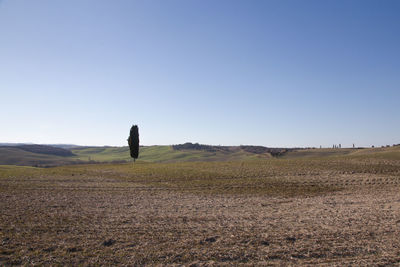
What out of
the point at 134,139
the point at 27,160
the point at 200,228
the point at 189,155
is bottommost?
the point at 27,160

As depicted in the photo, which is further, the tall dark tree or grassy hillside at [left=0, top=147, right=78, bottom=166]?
grassy hillside at [left=0, top=147, right=78, bottom=166]

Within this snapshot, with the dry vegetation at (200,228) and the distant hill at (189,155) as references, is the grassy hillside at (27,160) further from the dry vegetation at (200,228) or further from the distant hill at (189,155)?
the dry vegetation at (200,228)

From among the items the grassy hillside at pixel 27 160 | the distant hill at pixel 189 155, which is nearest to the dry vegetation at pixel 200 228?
the distant hill at pixel 189 155

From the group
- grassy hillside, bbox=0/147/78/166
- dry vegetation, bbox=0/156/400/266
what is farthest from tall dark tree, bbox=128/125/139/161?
grassy hillside, bbox=0/147/78/166

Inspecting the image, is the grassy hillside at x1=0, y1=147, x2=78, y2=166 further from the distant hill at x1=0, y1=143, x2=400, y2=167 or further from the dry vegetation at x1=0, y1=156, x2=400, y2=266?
the dry vegetation at x1=0, y1=156, x2=400, y2=266

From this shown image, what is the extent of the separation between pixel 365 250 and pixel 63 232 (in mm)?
9608

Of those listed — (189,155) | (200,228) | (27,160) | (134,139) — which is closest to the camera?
(200,228)

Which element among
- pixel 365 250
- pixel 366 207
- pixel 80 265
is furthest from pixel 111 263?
pixel 366 207

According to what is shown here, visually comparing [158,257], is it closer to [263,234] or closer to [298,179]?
[263,234]

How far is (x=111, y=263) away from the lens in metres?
7.06

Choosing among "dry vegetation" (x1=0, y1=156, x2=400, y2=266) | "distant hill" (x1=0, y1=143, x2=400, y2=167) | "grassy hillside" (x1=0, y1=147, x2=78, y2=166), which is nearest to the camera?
"dry vegetation" (x1=0, y1=156, x2=400, y2=266)

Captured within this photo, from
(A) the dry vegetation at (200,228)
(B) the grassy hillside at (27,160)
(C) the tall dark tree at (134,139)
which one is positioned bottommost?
(B) the grassy hillside at (27,160)

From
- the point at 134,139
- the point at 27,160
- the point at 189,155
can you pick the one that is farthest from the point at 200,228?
the point at 27,160

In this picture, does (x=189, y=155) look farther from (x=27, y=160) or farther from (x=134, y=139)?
(x=134, y=139)
